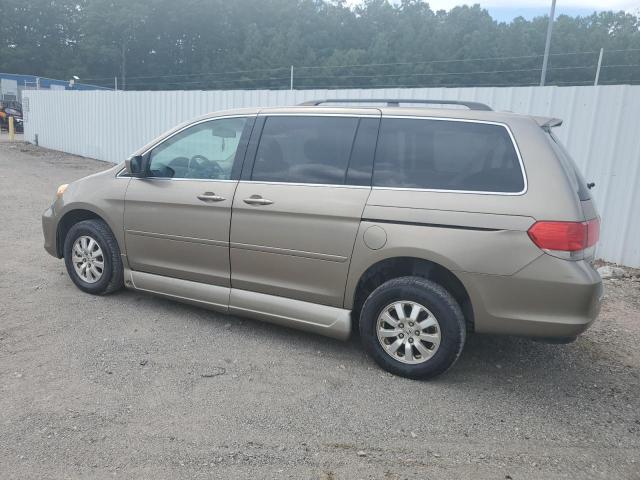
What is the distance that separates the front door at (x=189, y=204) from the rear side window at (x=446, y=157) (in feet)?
4.21

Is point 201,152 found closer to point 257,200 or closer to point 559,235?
point 257,200

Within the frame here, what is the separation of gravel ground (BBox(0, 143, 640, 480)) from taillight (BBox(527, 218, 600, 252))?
1.08m

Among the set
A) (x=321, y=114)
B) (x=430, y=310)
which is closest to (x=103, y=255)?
(x=321, y=114)

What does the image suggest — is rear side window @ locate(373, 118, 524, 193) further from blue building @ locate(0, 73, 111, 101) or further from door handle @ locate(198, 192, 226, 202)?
blue building @ locate(0, 73, 111, 101)

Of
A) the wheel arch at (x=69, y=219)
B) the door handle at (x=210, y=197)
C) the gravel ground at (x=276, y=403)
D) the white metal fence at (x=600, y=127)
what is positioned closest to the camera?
the gravel ground at (x=276, y=403)

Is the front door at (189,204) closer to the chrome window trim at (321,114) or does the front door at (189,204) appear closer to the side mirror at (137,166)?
the side mirror at (137,166)

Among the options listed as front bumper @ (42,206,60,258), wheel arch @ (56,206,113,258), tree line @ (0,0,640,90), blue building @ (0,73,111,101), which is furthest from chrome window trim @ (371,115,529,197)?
blue building @ (0,73,111,101)

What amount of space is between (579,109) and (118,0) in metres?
68.6

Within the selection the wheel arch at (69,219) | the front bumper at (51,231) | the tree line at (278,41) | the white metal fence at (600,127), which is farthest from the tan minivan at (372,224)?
the tree line at (278,41)

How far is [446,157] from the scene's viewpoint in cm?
358

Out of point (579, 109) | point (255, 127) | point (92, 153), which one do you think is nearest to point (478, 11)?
point (92, 153)

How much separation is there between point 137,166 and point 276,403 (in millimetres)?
2536

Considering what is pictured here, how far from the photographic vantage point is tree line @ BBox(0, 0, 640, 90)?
1479 inches

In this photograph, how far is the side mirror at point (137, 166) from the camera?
183 inches
